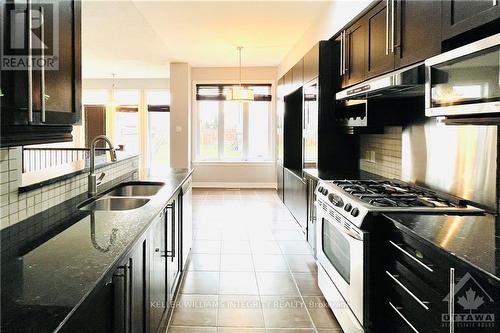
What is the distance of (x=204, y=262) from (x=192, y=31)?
11.6ft

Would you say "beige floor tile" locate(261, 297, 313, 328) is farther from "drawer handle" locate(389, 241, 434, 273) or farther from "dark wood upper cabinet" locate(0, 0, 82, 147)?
"dark wood upper cabinet" locate(0, 0, 82, 147)

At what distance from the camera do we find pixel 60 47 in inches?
62.1

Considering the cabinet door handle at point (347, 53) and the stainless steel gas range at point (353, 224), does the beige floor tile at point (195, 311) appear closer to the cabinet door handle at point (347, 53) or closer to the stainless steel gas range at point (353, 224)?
the stainless steel gas range at point (353, 224)

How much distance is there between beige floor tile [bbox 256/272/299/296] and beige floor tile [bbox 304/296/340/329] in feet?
0.59

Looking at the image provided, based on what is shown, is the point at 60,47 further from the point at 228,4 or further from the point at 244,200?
the point at 244,200

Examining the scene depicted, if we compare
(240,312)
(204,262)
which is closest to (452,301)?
(240,312)

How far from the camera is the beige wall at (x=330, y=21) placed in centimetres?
352

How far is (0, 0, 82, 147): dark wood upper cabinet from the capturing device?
1.27 metres

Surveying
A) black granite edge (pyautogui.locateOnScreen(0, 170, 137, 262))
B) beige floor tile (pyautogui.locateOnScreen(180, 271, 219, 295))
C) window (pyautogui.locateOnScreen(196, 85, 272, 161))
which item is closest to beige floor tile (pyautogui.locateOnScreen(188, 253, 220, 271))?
beige floor tile (pyautogui.locateOnScreen(180, 271, 219, 295))

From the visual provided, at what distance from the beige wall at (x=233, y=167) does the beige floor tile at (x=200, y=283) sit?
17.6 feet

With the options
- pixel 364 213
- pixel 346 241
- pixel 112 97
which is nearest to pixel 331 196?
pixel 346 241

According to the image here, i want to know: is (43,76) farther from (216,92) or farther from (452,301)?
(216,92)

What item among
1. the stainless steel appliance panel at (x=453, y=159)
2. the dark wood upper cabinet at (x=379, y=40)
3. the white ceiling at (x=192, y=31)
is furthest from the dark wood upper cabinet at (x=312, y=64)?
the stainless steel appliance panel at (x=453, y=159)

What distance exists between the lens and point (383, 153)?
3.48 metres
